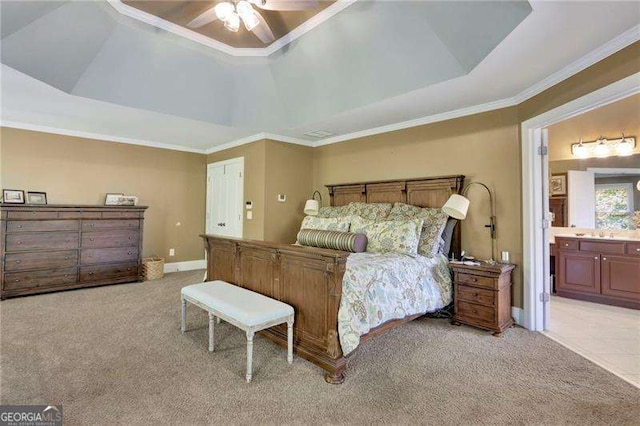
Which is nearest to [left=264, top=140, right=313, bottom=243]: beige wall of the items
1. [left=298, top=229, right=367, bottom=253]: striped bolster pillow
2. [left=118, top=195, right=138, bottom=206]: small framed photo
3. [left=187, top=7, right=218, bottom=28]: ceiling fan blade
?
[left=298, top=229, right=367, bottom=253]: striped bolster pillow

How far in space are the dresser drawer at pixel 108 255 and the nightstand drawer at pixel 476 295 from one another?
4925mm

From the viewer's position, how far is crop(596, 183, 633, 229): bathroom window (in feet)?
14.6

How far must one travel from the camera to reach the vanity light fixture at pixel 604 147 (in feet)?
14.1

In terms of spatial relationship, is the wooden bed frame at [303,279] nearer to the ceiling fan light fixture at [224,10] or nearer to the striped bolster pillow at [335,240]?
the striped bolster pillow at [335,240]

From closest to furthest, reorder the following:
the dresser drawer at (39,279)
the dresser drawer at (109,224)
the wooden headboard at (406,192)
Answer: the wooden headboard at (406,192)
the dresser drawer at (39,279)
the dresser drawer at (109,224)

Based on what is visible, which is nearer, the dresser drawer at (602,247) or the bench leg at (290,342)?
the bench leg at (290,342)

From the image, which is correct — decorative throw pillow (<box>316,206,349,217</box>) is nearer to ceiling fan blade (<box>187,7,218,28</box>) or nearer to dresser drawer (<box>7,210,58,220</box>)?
ceiling fan blade (<box>187,7,218,28</box>)

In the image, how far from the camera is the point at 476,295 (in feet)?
10.4

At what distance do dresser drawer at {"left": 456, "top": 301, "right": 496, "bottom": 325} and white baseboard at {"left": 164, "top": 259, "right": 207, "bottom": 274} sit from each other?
5.01 m

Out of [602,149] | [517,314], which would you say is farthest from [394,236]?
[602,149]

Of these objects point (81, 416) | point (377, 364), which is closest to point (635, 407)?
point (377, 364)

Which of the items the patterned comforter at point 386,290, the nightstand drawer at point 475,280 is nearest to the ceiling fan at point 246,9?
the patterned comforter at point 386,290

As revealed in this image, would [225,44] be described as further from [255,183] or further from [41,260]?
[41,260]

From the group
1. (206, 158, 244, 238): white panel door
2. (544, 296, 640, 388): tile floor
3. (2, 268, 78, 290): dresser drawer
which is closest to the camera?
(544, 296, 640, 388): tile floor
